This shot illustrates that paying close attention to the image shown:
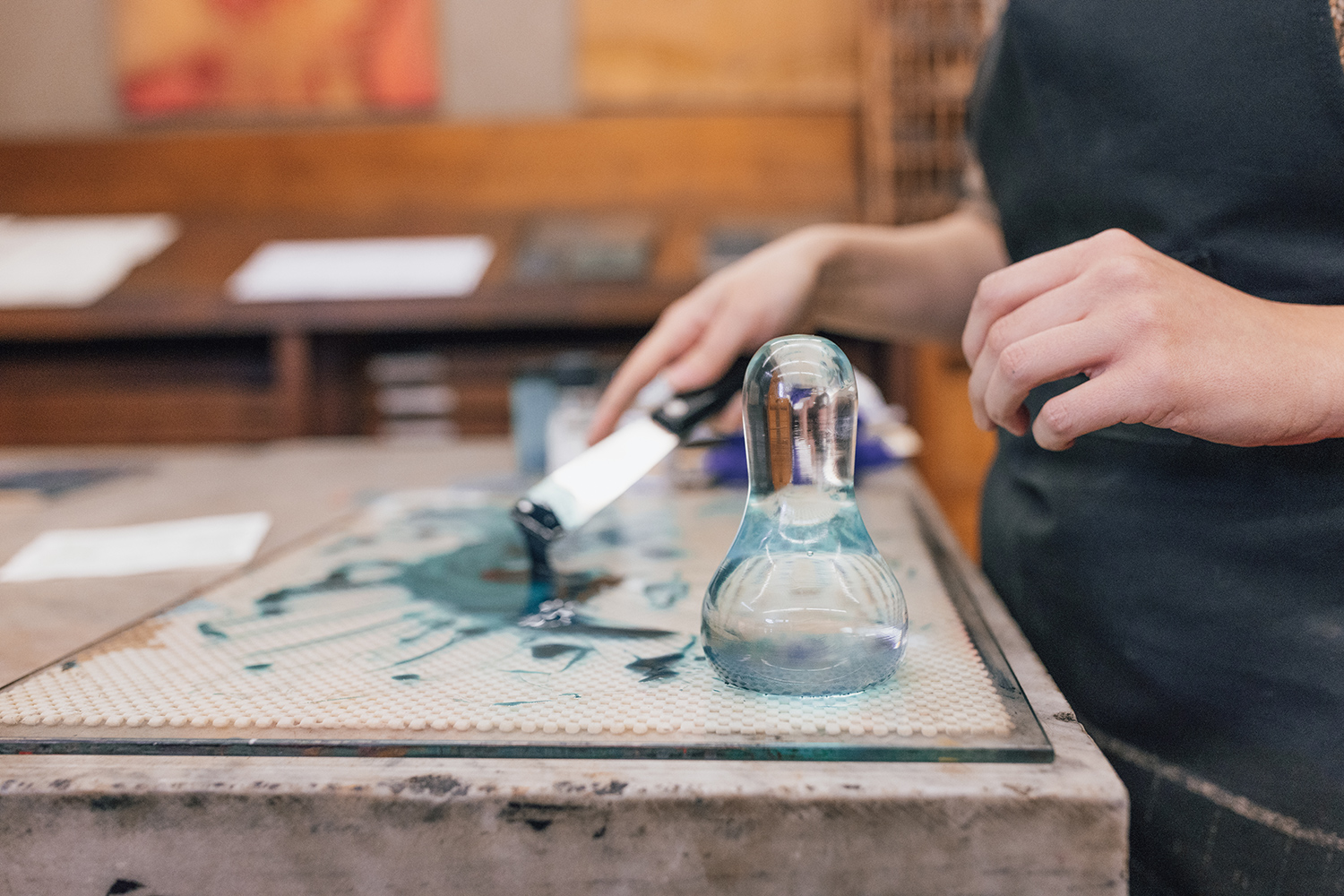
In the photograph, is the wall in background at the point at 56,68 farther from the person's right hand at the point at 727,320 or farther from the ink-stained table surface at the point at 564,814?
the ink-stained table surface at the point at 564,814

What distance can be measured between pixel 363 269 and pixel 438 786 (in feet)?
7.84

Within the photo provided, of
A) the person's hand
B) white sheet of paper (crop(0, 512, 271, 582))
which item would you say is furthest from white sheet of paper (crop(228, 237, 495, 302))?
the person's hand

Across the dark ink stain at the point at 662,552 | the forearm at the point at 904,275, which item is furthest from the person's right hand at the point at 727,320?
the dark ink stain at the point at 662,552

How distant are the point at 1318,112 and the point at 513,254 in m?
2.22

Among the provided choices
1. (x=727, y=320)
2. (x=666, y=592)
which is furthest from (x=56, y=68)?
(x=666, y=592)

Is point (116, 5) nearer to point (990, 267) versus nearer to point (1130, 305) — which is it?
point (990, 267)

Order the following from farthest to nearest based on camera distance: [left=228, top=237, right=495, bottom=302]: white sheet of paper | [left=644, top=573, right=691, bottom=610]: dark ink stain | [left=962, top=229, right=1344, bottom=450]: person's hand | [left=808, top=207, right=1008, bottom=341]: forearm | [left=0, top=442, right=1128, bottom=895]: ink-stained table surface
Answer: [left=228, top=237, right=495, bottom=302]: white sheet of paper → [left=808, top=207, right=1008, bottom=341]: forearm → [left=644, top=573, right=691, bottom=610]: dark ink stain → [left=962, top=229, right=1344, bottom=450]: person's hand → [left=0, top=442, right=1128, bottom=895]: ink-stained table surface

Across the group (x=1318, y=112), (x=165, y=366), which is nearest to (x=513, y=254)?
(x=165, y=366)

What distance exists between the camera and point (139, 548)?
0.92 meters

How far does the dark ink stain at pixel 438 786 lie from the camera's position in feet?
1.31

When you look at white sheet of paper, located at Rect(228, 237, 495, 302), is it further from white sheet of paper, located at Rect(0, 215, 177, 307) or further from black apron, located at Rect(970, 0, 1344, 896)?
black apron, located at Rect(970, 0, 1344, 896)

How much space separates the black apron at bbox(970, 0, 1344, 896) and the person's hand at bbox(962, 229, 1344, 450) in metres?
0.08

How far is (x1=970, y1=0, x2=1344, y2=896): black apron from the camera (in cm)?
55

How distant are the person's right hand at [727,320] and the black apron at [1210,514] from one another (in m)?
0.27
